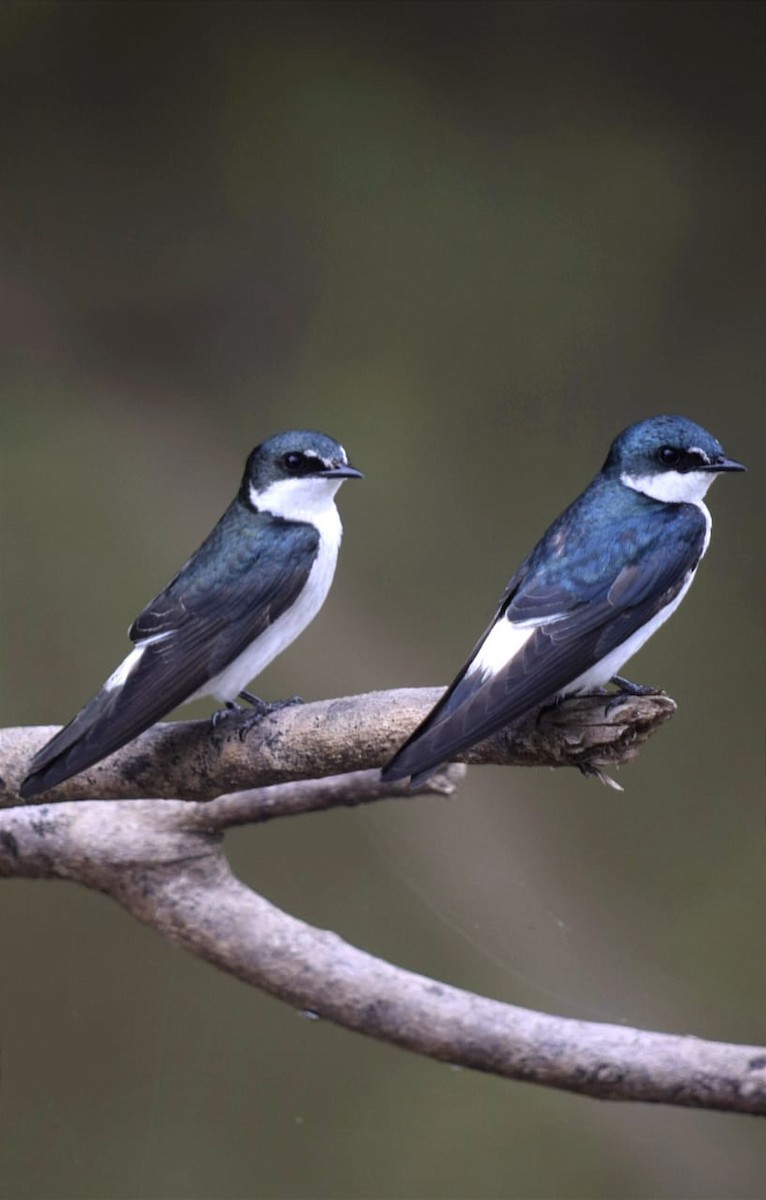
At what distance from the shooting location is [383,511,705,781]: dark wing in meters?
1.26

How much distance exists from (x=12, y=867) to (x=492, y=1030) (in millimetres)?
596

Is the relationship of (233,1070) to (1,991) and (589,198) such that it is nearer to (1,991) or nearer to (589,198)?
(1,991)

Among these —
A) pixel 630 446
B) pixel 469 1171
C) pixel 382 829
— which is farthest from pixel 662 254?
pixel 469 1171

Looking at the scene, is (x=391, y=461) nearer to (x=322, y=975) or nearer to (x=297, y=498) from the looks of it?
(x=297, y=498)

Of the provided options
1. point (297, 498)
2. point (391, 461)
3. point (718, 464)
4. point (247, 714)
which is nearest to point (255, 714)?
point (247, 714)

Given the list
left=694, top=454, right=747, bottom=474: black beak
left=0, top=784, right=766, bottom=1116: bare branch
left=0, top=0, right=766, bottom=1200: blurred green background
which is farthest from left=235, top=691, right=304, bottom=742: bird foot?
left=0, top=0, right=766, bottom=1200: blurred green background

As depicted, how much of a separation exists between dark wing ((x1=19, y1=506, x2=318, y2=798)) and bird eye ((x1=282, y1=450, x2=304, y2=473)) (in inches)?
2.3

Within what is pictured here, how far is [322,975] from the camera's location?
1746mm

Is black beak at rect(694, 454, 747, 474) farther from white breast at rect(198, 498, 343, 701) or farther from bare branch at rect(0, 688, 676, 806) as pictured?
white breast at rect(198, 498, 343, 701)

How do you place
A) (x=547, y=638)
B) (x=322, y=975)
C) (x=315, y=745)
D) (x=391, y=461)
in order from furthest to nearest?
(x=391, y=461) < (x=322, y=975) < (x=315, y=745) < (x=547, y=638)

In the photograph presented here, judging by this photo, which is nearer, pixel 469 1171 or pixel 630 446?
pixel 630 446

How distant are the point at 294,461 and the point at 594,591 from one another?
39 centimetres

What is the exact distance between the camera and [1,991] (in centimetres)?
217

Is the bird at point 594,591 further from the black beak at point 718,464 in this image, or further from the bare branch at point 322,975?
the bare branch at point 322,975
